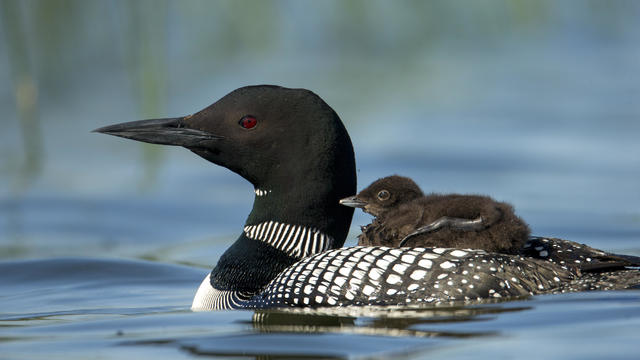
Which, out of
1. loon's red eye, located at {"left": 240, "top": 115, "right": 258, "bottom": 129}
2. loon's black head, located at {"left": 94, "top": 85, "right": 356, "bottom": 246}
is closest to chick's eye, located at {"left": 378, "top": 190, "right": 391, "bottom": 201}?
loon's black head, located at {"left": 94, "top": 85, "right": 356, "bottom": 246}

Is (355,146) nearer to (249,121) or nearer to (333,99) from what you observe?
(333,99)

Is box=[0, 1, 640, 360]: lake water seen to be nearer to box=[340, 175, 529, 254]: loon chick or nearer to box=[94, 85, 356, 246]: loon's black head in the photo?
box=[340, 175, 529, 254]: loon chick

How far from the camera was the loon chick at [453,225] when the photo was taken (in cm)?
518

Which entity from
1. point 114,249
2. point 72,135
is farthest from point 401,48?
point 114,249

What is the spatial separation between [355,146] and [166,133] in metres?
4.77

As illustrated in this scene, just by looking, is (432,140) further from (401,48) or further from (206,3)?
(206,3)

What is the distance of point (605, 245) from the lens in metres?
7.54

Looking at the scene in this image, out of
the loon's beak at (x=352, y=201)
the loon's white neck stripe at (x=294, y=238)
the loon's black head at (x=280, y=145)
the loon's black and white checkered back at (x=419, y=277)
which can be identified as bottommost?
the loon's black and white checkered back at (x=419, y=277)

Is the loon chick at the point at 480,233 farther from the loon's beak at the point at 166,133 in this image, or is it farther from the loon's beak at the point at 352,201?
the loon's beak at the point at 166,133

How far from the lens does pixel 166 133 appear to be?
575 centimetres

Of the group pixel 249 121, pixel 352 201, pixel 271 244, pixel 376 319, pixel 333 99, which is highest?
pixel 333 99

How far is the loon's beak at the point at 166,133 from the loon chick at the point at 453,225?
721 millimetres

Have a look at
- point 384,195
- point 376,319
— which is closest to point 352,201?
point 384,195

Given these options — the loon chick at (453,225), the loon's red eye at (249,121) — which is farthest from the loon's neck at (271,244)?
the loon's red eye at (249,121)
